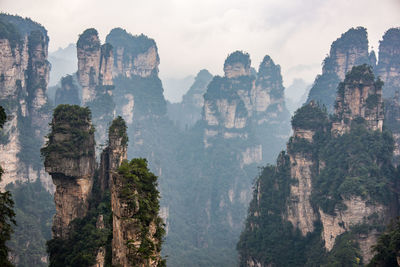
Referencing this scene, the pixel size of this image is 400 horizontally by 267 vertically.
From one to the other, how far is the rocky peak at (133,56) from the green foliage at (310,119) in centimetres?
7711

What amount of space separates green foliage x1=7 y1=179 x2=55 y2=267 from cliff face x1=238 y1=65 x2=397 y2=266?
27.3 metres

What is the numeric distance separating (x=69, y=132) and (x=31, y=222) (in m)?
28.1

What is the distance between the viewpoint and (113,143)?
1395 inches

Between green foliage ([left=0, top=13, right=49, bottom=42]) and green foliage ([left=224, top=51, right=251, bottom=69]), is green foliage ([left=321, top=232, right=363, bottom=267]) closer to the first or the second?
green foliage ([left=0, top=13, right=49, bottom=42])

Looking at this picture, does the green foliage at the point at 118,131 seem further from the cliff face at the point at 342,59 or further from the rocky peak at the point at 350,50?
the rocky peak at the point at 350,50

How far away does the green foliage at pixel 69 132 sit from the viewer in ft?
107

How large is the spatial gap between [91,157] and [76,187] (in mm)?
3085

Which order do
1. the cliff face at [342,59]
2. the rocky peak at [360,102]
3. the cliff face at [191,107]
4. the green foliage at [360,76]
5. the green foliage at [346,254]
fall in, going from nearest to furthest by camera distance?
the green foliage at [346,254] → the rocky peak at [360,102] → the green foliage at [360,76] → the cliff face at [342,59] → the cliff face at [191,107]

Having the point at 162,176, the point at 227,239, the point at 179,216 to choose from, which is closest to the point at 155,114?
the point at 162,176

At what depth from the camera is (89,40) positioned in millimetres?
81625

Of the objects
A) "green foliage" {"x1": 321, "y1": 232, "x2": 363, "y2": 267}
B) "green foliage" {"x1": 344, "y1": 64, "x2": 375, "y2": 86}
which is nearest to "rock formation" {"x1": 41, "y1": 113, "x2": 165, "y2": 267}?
"green foliage" {"x1": 321, "y1": 232, "x2": 363, "y2": 267}

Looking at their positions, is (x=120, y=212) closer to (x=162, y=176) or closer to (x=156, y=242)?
(x=156, y=242)

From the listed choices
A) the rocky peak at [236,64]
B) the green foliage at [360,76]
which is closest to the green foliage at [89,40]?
the rocky peak at [236,64]

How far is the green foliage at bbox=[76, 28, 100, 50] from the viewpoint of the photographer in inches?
3194
